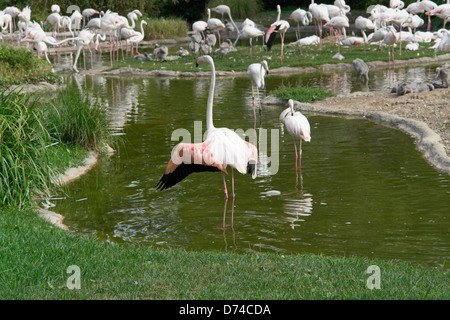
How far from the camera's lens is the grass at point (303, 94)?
13.3m

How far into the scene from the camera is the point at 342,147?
923 cm

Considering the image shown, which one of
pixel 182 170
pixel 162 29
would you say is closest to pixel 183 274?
pixel 182 170

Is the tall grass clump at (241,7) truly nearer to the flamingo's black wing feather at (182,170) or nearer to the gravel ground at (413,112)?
the gravel ground at (413,112)

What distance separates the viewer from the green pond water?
5711 mm

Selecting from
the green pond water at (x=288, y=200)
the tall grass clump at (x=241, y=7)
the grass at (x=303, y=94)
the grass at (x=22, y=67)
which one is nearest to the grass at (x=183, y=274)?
the green pond water at (x=288, y=200)

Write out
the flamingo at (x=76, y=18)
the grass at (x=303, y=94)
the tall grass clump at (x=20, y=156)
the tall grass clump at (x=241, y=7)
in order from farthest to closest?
the tall grass clump at (x=241, y=7) → the flamingo at (x=76, y=18) → the grass at (x=303, y=94) → the tall grass clump at (x=20, y=156)

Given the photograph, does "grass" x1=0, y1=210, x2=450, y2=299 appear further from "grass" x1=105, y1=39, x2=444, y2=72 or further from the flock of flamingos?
"grass" x1=105, y1=39, x2=444, y2=72

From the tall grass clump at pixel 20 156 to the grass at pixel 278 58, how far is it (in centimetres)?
1223

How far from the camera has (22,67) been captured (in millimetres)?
14367

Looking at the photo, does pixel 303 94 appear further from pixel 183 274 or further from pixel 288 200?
pixel 183 274

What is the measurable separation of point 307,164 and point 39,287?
16.5 feet

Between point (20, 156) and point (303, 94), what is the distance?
815 cm

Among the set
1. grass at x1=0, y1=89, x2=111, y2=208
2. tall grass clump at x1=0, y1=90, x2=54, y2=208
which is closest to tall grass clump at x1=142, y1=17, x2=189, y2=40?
grass at x1=0, y1=89, x2=111, y2=208
